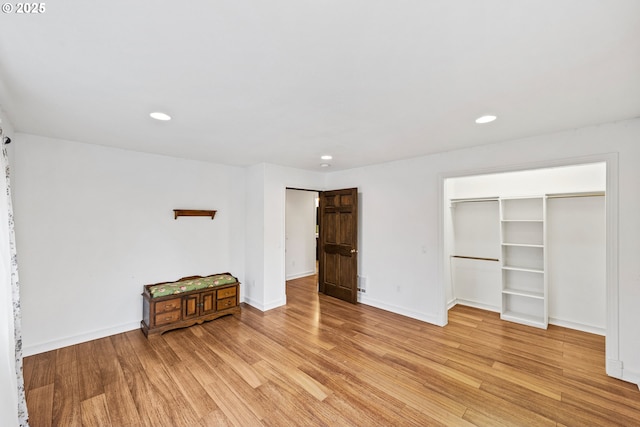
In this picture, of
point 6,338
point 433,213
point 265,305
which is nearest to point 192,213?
point 265,305

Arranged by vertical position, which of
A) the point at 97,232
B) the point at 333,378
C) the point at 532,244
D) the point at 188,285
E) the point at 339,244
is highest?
the point at 97,232

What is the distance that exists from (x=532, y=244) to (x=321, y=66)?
Answer: 4.08 m

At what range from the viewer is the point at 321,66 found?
1.57 metres

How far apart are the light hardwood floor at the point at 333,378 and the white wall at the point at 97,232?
0.38 metres

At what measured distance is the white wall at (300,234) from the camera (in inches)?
260

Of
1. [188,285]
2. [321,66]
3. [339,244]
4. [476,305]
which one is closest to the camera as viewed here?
[321,66]

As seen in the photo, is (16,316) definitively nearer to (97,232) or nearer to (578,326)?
(97,232)

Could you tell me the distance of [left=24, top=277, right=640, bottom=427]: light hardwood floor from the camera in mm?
2051

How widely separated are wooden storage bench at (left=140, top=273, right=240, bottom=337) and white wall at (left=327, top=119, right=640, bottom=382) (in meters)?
2.34

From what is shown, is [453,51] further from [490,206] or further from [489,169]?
[490,206]

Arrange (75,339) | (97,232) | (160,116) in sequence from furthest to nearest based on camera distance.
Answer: (97,232), (75,339), (160,116)

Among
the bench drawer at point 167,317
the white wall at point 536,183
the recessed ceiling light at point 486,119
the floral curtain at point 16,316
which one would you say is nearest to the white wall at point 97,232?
the bench drawer at point 167,317

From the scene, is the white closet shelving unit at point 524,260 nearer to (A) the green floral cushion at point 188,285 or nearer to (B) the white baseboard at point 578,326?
(B) the white baseboard at point 578,326

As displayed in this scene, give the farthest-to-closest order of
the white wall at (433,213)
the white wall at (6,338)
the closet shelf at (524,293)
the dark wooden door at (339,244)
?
the dark wooden door at (339,244), the closet shelf at (524,293), the white wall at (433,213), the white wall at (6,338)
